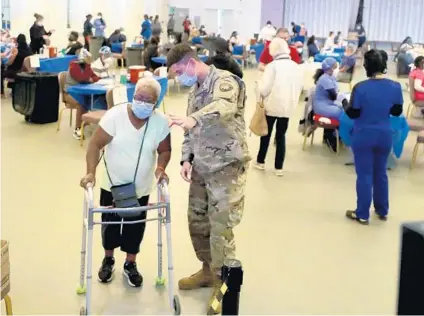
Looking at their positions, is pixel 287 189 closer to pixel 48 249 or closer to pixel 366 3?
pixel 48 249

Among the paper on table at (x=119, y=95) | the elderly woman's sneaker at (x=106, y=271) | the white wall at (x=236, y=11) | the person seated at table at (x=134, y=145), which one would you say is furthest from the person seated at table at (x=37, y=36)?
the person seated at table at (x=134, y=145)

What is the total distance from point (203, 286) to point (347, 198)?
90.7 inches

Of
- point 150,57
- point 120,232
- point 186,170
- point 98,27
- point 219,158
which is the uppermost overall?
point 98,27

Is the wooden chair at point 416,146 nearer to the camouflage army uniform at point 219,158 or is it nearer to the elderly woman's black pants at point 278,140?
the elderly woman's black pants at point 278,140

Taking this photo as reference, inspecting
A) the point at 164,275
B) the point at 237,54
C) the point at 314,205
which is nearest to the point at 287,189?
the point at 314,205

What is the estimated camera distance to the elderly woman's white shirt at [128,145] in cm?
319

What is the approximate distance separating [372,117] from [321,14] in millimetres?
18874

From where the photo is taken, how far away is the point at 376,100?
4.43 meters

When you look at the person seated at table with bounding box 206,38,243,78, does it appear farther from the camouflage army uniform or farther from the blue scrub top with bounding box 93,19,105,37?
the blue scrub top with bounding box 93,19,105,37

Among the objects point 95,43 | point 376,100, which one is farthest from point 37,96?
point 95,43

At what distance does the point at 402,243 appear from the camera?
800mm

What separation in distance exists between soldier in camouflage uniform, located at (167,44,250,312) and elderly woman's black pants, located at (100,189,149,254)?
0.33 m

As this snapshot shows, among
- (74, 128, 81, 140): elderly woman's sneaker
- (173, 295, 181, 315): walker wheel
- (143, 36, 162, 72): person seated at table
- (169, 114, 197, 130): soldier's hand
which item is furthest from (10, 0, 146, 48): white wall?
(169, 114, 197, 130): soldier's hand

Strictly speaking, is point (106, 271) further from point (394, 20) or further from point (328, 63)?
point (394, 20)
